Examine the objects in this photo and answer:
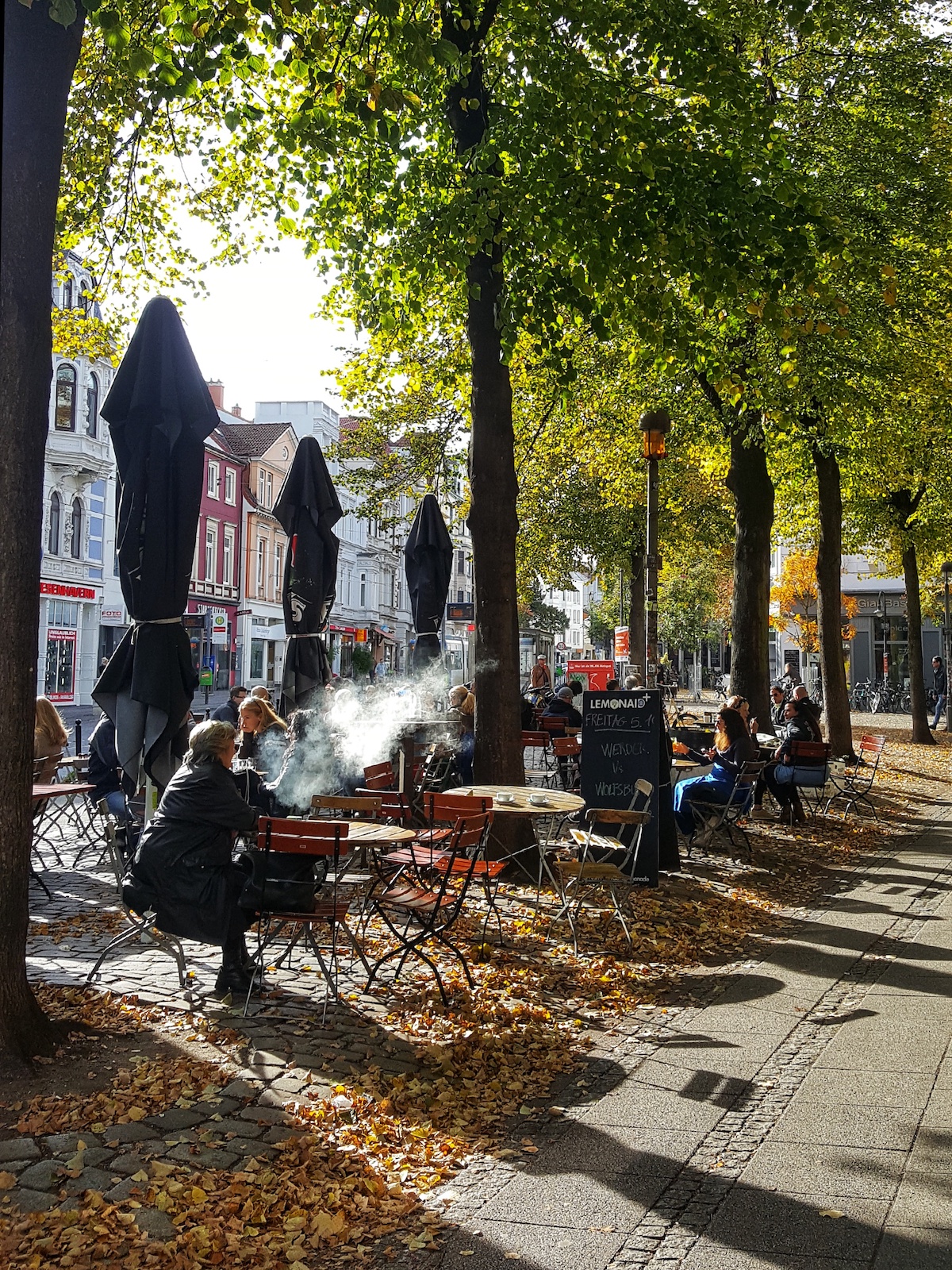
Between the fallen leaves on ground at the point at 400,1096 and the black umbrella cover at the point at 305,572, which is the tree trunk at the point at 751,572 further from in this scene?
the fallen leaves on ground at the point at 400,1096

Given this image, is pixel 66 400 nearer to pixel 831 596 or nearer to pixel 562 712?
pixel 562 712

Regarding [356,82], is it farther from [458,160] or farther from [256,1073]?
[256,1073]

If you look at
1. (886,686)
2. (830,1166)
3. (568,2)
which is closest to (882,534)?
(886,686)

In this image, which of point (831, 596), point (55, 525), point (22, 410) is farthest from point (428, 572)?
point (55, 525)

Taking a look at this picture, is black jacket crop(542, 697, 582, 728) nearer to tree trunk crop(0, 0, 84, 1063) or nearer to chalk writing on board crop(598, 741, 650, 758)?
chalk writing on board crop(598, 741, 650, 758)

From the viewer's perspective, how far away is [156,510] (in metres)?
8.21

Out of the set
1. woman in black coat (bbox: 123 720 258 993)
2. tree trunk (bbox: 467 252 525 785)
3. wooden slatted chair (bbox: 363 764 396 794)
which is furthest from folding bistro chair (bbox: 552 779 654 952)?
woman in black coat (bbox: 123 720 258 993)

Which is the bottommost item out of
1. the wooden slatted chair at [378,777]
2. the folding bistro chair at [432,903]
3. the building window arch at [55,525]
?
the folding bistro chair at [432,903]

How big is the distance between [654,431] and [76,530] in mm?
Result: 31613

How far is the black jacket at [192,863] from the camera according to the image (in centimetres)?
677

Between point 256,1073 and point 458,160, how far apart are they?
27.2ft

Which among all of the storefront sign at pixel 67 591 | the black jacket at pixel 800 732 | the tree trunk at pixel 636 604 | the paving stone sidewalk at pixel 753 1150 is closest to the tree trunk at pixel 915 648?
the tree trunk at pixel 636 604

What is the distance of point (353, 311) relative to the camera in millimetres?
14070

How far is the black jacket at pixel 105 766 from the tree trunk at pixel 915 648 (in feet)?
75.1
